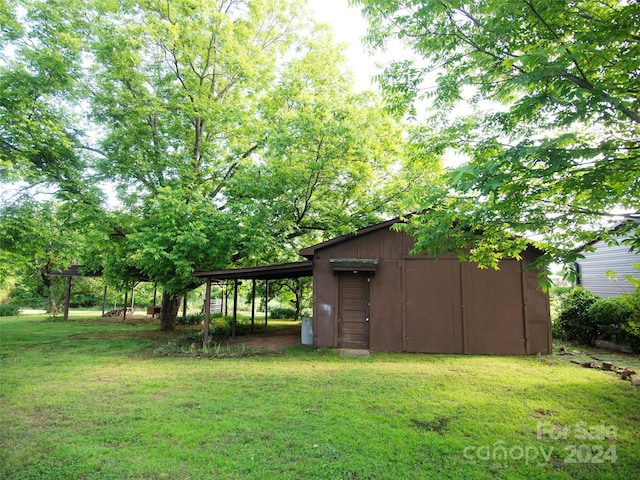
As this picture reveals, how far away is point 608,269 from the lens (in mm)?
12594

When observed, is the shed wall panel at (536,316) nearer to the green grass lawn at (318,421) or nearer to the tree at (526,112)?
the green grass lawn at (318,421)

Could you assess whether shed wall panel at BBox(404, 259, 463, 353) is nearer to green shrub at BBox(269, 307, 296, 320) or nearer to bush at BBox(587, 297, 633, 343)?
bush at BBox(587, 297, 633, 343)

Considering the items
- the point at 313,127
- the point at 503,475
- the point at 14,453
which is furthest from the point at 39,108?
the point at 503,475

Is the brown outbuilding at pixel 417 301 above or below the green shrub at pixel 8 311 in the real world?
above

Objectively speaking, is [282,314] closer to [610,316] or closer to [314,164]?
[314,164]

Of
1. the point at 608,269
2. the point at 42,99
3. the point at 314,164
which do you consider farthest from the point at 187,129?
the point at 608,269

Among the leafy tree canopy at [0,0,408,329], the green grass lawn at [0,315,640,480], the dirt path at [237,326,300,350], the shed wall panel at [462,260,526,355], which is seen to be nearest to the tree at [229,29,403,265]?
the leafy tree canopy at [0,0,408,329]

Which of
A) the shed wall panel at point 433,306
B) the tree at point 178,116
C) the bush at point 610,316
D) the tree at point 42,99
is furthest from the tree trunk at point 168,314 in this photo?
the bush at point 610,316

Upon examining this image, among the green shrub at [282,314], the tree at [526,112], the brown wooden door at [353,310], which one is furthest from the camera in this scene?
the green shrub at [282,314]

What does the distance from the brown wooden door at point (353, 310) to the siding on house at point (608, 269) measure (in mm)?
8106

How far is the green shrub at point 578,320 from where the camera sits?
10422 mm

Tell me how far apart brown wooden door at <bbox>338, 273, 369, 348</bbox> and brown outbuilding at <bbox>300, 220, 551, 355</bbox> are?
0.03 meters

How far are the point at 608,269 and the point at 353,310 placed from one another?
10.6 metres

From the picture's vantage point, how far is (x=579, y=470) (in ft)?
10.7
